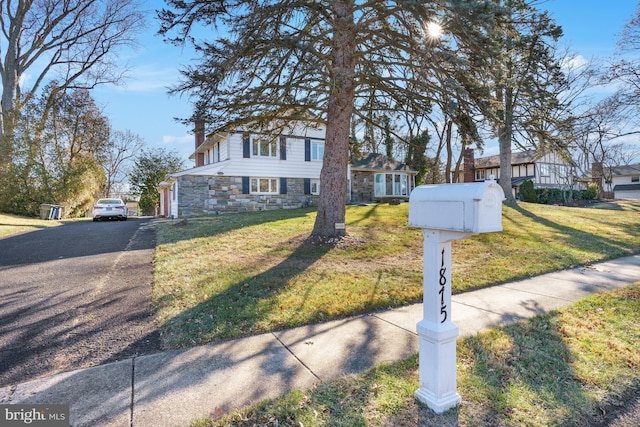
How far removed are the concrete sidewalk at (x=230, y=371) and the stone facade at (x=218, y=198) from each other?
15.5m

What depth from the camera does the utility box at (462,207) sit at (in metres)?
2.02

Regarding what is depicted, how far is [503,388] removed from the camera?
8.50ft

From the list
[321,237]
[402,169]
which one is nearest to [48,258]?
[321,237]

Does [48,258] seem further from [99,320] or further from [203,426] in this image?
[203,426]

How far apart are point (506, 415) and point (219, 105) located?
23.0ft

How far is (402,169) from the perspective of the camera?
24.8 metres

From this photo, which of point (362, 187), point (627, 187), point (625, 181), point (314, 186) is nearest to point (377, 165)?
point (362, 187)

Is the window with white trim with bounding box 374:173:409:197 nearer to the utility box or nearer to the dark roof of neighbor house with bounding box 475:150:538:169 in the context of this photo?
the dark roof of neighbor house with bounding box 475:150:538:169

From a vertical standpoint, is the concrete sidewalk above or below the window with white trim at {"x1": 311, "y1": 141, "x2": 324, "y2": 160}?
below

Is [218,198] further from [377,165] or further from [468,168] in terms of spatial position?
[468,168]

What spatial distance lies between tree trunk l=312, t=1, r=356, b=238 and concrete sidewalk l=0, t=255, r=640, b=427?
12.8 ft

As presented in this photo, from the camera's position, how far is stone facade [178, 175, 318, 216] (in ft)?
58.1

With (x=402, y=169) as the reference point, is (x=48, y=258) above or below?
below

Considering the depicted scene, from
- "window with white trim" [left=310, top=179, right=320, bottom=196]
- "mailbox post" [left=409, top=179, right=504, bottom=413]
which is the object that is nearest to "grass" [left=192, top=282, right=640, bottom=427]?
"mailbox post" [left=409, top=179, right=504, bottom=413]
